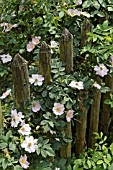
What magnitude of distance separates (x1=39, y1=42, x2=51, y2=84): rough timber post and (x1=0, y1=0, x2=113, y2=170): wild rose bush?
1.0 inches

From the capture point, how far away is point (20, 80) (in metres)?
1.65

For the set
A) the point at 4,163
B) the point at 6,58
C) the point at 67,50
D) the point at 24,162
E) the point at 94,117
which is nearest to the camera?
the point at 4,163

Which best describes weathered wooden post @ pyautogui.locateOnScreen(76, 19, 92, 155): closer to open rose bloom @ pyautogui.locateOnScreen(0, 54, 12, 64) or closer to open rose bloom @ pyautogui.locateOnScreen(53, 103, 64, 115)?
open rose bloom @ pyautogui.locateOnScreen(53, 103, 64, 115)

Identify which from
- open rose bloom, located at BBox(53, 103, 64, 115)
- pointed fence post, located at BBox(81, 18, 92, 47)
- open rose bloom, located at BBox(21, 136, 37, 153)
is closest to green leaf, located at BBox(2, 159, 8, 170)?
open rose bloom, located at BBox(21, 136, 37, 153)

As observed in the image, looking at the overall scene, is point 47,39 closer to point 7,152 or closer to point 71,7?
point 71,7

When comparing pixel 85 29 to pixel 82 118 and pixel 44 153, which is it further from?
pixel 44 153

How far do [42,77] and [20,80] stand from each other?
0.46 feet

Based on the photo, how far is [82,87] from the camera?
71.0 inches

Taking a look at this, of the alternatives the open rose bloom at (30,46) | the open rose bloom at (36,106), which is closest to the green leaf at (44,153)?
the open rose bloom at (36,106)

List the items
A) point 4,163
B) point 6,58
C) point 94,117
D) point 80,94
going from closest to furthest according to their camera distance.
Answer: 1. point 4,163
2. point 80,94
3. point 6,58
4. point 94,117

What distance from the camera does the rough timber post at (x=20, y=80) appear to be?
1.58 m

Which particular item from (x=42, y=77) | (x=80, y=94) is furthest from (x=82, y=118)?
(x=42, y=77)

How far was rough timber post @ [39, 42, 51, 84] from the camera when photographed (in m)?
1.64

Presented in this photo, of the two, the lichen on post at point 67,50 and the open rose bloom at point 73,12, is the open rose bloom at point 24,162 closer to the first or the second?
the lichen on post at point 67,50
